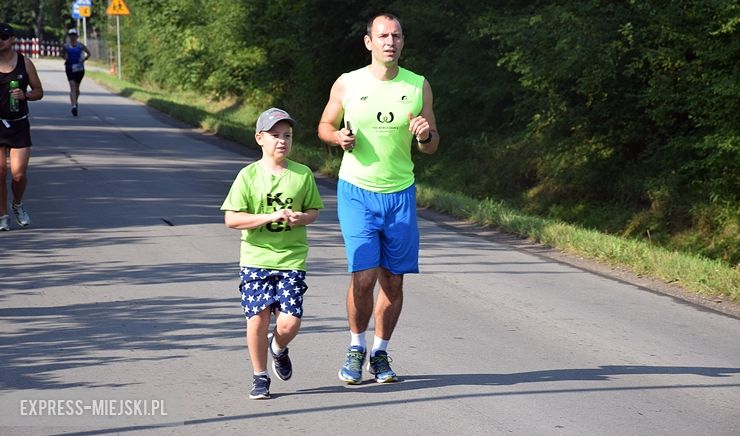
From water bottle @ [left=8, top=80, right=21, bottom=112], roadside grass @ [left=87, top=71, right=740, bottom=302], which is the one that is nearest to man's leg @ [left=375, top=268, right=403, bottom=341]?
roadside grass @ [left=87, top=71, right=740, bottom=302]

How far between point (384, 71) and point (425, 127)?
416 millimetres

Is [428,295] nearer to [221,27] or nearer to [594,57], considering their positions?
[594,57]

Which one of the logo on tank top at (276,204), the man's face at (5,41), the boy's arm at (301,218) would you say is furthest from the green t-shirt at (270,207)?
the man's face at (5,41)

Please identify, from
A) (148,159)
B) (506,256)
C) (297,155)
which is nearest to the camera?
(506,256)

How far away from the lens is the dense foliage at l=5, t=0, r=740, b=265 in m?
18.6

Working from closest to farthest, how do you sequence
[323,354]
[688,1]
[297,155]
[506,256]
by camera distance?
[323,354], [506,256], [688,1], [297,155]

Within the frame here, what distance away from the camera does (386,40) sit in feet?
23.9

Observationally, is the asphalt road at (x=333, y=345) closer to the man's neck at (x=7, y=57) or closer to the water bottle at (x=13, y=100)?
the water bottle at (x=13, y=100)

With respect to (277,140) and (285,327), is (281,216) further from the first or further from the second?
(285,327)

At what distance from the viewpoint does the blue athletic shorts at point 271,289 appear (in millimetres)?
6973

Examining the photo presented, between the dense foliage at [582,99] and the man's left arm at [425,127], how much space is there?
10.7 metres

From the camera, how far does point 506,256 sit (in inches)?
505

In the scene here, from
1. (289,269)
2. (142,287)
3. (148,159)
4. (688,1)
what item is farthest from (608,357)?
(148,159)

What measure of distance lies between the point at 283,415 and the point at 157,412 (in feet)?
2.15
